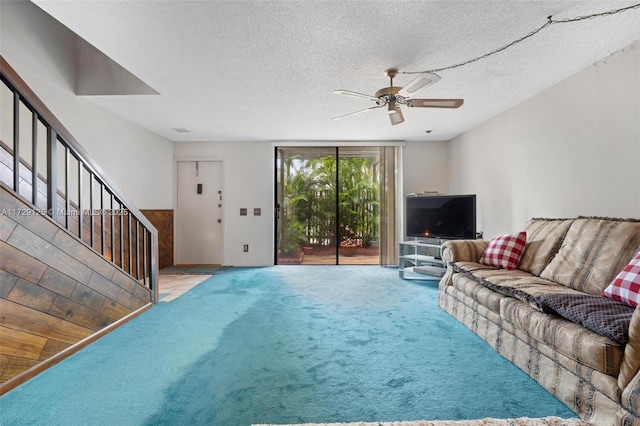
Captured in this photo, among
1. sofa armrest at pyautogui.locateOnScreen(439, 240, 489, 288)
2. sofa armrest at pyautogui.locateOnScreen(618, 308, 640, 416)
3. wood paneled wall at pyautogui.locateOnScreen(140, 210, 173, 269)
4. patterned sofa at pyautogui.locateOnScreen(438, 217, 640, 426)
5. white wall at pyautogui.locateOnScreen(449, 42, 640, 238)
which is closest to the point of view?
sofa armrest at pyautogui.locateOnScreen(618, 308, 640, 416)

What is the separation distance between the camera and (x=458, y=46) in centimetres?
221

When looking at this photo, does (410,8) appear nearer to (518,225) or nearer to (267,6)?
(267,6)

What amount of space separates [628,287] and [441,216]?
2783 mm

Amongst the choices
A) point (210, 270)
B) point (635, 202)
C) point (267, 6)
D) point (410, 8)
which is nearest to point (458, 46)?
point (410, 8)

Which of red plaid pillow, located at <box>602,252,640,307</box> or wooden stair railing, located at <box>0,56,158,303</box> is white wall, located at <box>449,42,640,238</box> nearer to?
red plaid pillow, located at <box>602,252,640,307</box>

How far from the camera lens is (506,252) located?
2.73 m

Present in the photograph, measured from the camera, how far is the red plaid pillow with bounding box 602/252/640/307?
1.55 meters

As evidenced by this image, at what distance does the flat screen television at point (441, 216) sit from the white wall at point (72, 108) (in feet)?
12.4

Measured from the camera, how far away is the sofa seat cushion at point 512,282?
6.36 ft

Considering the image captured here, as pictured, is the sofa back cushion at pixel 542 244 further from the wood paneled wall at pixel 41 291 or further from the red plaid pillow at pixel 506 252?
the wood paneled wall at pixel 41 291

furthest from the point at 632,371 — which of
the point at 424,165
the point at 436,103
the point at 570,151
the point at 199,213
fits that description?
the point at 199,213

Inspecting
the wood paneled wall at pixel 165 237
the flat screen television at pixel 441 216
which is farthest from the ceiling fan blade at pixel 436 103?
the wood paneled wall at pixel 165 237

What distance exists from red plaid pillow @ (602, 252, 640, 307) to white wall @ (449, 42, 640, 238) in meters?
0.91

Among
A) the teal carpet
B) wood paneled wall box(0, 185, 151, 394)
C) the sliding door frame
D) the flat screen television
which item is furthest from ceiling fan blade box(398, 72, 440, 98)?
the sliding door frame
